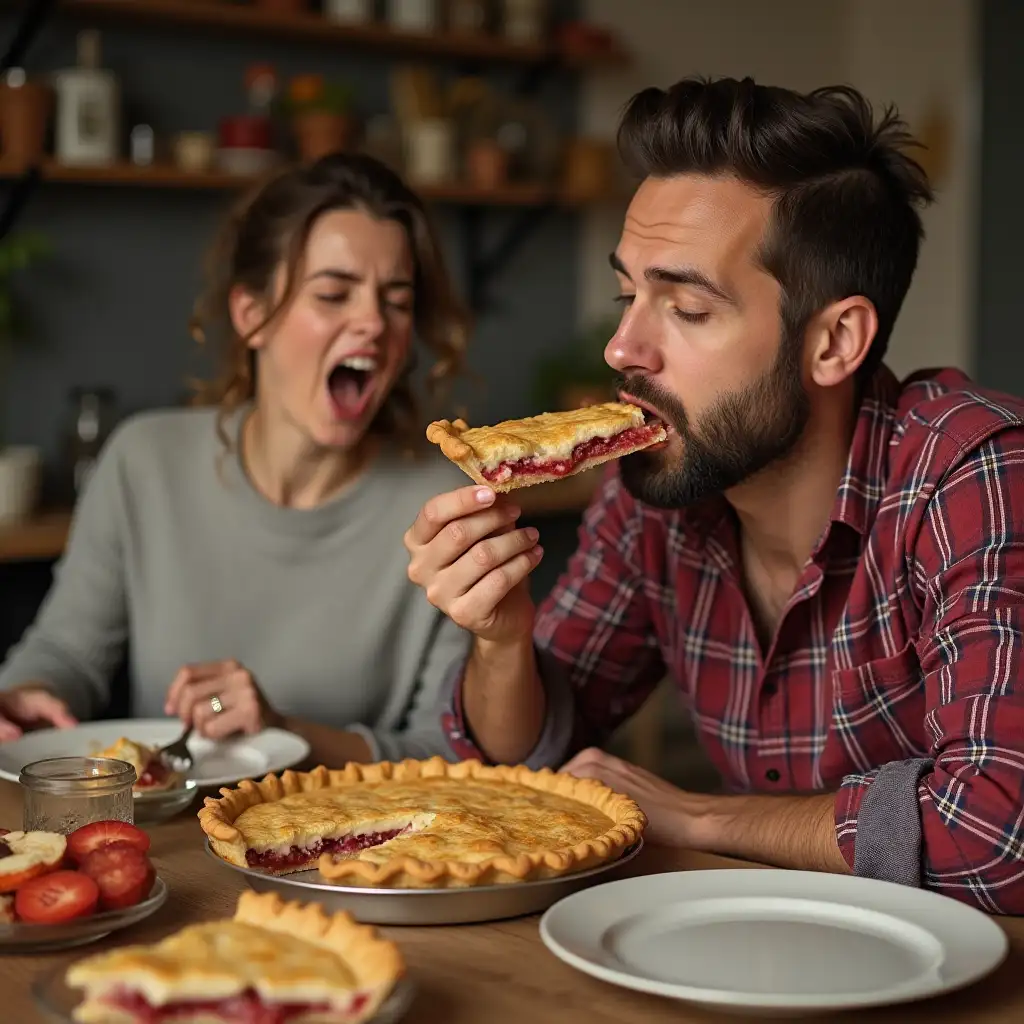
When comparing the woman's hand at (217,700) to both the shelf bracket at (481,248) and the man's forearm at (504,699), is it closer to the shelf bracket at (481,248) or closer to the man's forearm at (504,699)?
the man's forearm at (504,699)

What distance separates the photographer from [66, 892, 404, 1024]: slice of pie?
1.10 meters

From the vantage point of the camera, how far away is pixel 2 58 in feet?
13.8

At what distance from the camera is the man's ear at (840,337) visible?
2.15 meters

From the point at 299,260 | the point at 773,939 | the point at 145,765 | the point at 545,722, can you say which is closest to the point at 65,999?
the point at 773,939

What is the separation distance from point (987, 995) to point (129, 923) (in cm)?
79

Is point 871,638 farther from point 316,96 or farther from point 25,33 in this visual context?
point 316,96

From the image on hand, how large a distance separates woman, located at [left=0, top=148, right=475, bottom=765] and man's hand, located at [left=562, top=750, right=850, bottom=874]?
93 cm

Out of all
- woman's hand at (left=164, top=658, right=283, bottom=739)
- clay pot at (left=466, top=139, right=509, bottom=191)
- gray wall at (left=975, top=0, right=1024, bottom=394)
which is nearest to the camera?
woman's hand at (left=164, top=658, right=283, bottom=739)

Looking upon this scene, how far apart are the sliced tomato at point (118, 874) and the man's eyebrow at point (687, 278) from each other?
1.09 metres

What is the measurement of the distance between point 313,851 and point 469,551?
45 cm

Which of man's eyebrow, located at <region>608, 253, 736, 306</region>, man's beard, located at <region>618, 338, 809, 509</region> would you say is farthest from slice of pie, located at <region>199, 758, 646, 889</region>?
man's eyebrow, located at <region>608, 253, 736, 306</region>

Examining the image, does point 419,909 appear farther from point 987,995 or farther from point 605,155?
point 605,155

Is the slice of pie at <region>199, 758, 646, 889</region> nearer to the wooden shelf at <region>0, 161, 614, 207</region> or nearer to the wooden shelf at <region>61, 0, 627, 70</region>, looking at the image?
the wooden shelf at <region>0, 161, 614, 207</region>

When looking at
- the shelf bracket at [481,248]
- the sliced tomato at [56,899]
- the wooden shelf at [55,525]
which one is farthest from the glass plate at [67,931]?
the shelf bracket at [481,248]
